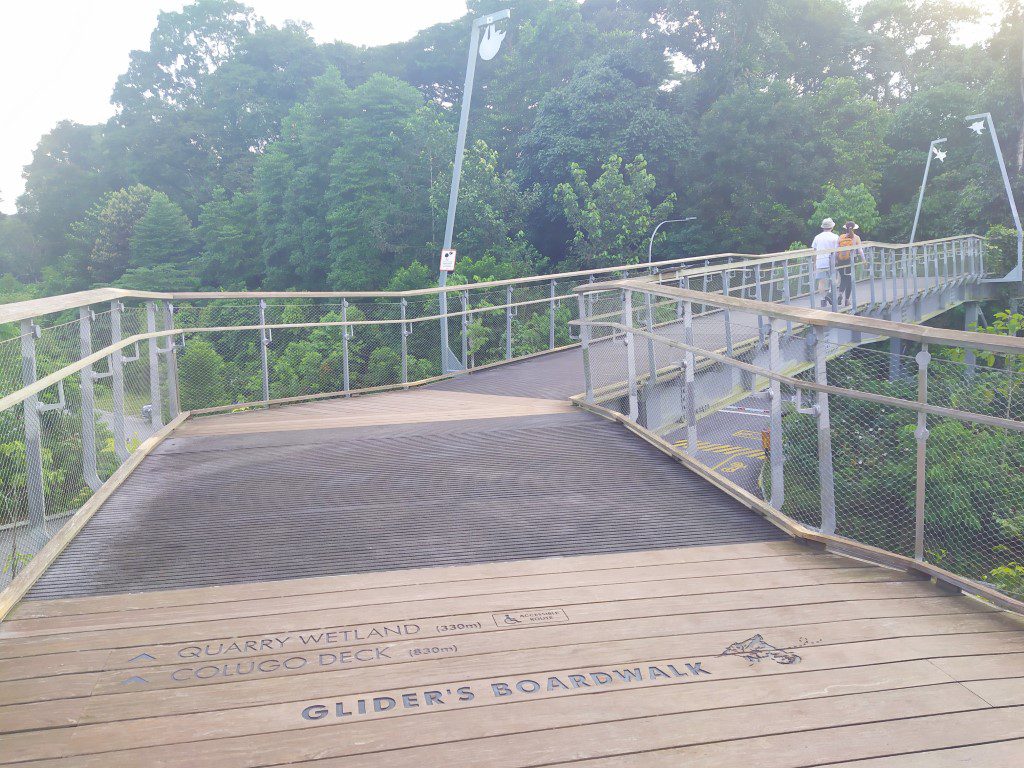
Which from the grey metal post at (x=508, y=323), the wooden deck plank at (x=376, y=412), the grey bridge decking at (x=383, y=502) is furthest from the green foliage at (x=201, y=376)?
the grey metal post at (x=508, y=323)

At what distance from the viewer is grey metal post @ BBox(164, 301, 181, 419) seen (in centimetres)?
662

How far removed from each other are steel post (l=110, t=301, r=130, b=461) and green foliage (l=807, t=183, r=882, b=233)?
1158 inches

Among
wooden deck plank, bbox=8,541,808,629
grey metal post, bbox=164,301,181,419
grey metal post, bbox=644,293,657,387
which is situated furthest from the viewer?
grey metal post, bbox=644,293,657,387

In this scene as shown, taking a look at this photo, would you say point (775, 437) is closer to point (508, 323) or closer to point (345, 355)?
point (345, 355)

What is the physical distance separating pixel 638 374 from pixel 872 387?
3.10 metres

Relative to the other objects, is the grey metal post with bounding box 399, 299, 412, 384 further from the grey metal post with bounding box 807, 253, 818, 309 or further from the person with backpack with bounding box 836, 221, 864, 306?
the person with backpack with bounding box 836, 221, 864, 306

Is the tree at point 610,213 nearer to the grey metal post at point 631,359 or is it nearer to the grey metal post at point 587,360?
the grey metal post at point 587,360

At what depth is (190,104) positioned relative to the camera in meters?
61.7

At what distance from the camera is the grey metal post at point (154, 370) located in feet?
20.1

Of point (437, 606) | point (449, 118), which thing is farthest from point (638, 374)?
point (449, 118)

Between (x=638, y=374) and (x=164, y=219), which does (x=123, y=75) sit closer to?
(x=164, y=219)

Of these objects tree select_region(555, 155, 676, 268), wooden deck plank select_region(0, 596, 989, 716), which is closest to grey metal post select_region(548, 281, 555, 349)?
wooden deck plank select_region(0, 596, 989, 716)

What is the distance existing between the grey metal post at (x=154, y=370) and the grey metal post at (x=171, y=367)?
182mm

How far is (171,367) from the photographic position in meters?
6.96
